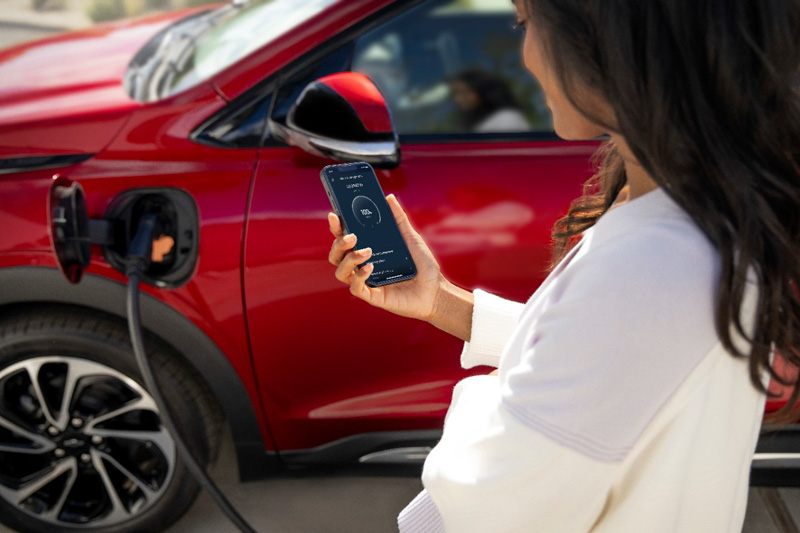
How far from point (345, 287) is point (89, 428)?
0.77m

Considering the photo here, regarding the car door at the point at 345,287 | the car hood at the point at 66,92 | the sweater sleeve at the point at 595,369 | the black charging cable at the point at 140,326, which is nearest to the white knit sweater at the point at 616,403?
the sweater sleeve at the point at 595,369

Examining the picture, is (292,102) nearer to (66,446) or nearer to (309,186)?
Answer: (309,186)

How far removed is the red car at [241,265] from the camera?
1874mm

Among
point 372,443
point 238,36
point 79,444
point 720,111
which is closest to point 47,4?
point 238,36

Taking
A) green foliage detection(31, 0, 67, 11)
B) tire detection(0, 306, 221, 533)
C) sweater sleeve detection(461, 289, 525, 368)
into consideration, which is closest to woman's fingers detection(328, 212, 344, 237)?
sweater sleeve detection(461, 289, 525, 368)

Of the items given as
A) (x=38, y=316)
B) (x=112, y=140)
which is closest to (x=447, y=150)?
(x=112, y=140)

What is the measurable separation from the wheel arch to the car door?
78 millimetres

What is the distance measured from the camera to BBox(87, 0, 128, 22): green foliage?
877 cm

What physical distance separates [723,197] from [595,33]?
0.20 metres

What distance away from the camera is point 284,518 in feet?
7.70

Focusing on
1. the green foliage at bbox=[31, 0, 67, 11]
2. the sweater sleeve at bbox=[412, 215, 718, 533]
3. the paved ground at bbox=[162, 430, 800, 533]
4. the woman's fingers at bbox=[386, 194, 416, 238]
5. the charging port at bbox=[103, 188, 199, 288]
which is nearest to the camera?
the sweater sleeve at bbox=[412, 215, 718, 533]

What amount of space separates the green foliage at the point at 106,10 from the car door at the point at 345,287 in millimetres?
7748

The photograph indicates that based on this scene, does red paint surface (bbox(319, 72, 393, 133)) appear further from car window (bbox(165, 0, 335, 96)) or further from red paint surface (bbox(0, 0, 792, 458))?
car window (bbox(165, 0, 335, 96))

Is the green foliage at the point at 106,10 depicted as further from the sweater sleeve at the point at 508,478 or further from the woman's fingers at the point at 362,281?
the sweater sleeve at the point at 508,478
